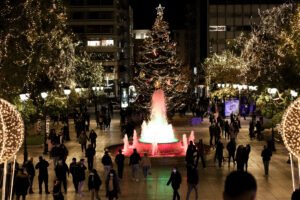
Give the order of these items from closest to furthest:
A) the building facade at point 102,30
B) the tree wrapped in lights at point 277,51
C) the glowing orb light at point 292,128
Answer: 1. the glowing orb light at point 292,128
2. the tree wrapped in lights at point 277,51
3. the building facade at point 102,30

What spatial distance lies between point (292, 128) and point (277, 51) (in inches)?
1239

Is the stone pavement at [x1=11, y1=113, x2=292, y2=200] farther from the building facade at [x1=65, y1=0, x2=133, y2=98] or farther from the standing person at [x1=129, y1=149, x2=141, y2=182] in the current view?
the building facade at [x1=65, y1=0, x2=133, y2=98]

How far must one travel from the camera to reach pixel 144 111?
5175 centimetres

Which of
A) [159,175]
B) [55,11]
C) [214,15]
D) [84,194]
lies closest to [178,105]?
[55,11]

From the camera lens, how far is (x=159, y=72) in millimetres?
52562

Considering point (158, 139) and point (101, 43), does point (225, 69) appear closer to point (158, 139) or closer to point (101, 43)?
point (158, 139)

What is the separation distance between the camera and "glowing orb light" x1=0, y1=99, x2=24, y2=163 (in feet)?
39.7

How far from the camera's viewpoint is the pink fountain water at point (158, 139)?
2883 cm

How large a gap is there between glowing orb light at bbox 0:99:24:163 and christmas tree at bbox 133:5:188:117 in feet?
128

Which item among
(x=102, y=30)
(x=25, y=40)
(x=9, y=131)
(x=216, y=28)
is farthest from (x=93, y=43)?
(x=9, y=131)

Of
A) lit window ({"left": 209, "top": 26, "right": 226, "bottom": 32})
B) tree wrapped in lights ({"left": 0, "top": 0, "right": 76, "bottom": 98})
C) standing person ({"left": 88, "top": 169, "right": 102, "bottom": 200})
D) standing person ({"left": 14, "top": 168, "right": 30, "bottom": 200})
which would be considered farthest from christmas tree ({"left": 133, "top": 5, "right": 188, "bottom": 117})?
lit window ({"left": 209, "top": 26, "right": 226, "bottom": 32})

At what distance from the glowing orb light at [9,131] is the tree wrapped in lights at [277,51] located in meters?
26.0

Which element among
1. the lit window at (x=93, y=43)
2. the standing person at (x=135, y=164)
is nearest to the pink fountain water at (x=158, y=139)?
the standing person at (x=135, y=164)

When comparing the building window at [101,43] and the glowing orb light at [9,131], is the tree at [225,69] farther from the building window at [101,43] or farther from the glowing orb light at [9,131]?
the glowing orb light at [9,131]
